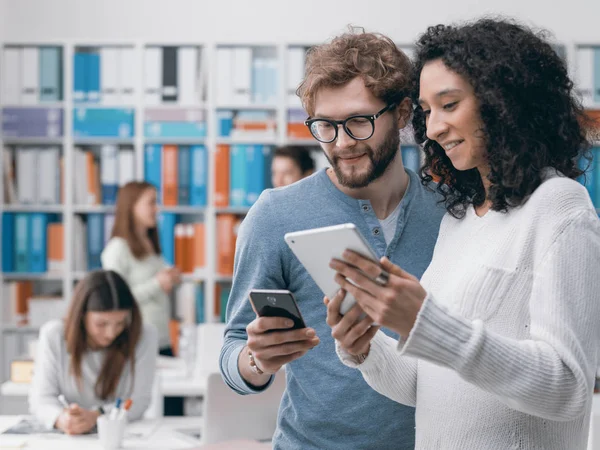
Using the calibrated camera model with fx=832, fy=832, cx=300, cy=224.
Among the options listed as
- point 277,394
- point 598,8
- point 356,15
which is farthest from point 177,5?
point 277,394

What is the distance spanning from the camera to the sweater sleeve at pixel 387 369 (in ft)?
4.38

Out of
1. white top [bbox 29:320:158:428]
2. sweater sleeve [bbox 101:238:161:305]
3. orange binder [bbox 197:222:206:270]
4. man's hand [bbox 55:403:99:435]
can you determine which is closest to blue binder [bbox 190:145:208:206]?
orange binder [bbox 197:222:206:270]

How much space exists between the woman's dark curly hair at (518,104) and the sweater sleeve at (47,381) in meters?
2.04

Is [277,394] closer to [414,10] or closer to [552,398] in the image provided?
[552,398]

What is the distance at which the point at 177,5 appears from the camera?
205 inches

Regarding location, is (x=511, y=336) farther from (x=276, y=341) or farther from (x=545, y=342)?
(x=276, y=341)

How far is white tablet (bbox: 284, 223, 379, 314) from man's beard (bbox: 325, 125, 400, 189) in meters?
0.38

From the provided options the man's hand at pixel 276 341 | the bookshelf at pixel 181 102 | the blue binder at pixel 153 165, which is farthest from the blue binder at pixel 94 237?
the man's hand at pixel 276 341

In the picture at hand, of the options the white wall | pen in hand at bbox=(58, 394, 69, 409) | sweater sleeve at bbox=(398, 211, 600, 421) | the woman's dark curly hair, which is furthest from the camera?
the white wall

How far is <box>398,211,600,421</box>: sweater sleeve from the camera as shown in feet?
3.42

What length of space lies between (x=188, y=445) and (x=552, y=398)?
1.76 meters

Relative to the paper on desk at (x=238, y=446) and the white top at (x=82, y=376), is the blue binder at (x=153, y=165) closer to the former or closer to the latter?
the white top at (x=82, y=376)

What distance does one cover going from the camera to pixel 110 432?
2.52 metres

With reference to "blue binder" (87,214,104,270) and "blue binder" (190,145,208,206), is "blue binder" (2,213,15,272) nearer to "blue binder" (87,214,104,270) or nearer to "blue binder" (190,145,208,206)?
"blue binder" (87,214,104,270)
